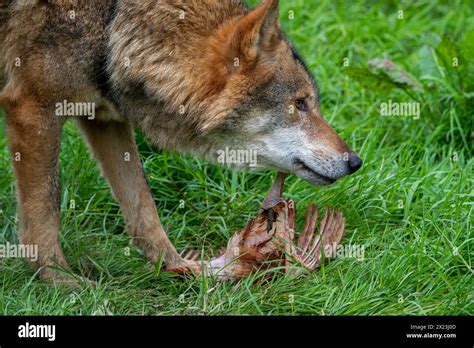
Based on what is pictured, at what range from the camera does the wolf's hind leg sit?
5.92 meters

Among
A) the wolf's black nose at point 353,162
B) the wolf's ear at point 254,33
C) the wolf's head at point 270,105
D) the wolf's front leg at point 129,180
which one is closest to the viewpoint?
the wolf's ear at point 254,33

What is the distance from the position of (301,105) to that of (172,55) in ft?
2.89

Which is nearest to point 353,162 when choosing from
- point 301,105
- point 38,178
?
point 301,105

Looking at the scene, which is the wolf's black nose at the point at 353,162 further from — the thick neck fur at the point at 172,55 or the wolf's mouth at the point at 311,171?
the thick neck fur at the point at 172,55

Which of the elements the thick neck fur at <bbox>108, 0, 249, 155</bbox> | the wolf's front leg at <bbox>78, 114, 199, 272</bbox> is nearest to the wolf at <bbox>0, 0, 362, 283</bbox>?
the thick neck fur at <bbox>108, 0, 249, 155</bbox>

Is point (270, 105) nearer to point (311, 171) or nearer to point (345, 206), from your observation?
point (311, 171)

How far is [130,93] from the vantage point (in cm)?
608

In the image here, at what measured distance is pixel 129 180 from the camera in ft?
21.9

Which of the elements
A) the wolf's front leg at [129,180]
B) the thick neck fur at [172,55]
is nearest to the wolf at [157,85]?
the thick neck fur at [172,55]

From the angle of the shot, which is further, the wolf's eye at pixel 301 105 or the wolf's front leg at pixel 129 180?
the wolf's front leg at pixel 129 180

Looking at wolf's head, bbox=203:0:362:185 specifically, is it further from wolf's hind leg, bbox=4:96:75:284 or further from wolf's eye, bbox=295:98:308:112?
wolf's hind leg, bbox=4:96:75:284

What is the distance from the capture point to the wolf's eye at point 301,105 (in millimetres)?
6086

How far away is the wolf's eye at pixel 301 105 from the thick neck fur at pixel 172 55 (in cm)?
45
